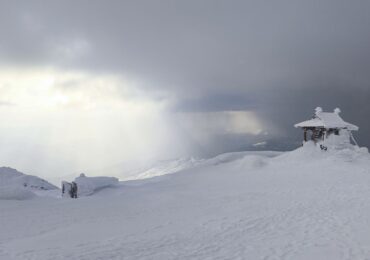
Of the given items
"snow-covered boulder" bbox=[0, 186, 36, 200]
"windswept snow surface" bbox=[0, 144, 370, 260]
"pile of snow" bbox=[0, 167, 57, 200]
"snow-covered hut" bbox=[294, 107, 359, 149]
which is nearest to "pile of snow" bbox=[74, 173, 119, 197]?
"windswept snow surface" bbox=[0, 144, 370, 260]

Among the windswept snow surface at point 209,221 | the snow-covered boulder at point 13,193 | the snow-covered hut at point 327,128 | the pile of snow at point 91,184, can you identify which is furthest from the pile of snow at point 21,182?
the snow-covered hut at point 327,128

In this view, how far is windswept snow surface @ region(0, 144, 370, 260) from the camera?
14.7m

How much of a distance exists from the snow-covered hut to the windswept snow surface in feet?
46.5

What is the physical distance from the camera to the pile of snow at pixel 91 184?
126ft

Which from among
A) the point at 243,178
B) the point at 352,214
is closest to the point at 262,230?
the point at 352,214

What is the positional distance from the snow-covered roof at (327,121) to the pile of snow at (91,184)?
2849cm

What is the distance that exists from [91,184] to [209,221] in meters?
22.5

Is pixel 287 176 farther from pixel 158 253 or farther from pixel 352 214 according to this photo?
pixel 158 253

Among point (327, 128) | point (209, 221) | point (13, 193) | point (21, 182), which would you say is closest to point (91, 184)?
point (21, 182)

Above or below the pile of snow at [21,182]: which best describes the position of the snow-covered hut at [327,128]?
above

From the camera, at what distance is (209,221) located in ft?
66.8

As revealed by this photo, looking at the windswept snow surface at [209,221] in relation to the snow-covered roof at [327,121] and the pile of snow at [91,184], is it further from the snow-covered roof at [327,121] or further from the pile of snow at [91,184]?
the snow-covered roof at [327,121]

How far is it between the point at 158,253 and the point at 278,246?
4.62 meters

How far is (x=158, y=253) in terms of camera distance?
1449cm
